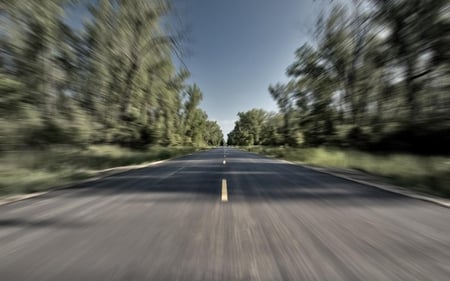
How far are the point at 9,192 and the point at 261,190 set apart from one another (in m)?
6.19

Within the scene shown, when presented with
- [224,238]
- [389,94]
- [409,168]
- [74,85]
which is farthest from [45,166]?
[389,94]

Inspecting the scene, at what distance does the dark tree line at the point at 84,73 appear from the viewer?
6852 millimetres

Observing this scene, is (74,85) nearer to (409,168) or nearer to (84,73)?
(84,73)

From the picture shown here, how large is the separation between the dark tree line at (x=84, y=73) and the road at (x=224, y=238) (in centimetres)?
460

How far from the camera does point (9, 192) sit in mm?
4914

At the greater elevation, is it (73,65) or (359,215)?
(73,65)

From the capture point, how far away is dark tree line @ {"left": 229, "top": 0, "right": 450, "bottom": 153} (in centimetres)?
766

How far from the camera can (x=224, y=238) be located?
262 cm

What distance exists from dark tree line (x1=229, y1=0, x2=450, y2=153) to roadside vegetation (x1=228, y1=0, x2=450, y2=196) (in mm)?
36

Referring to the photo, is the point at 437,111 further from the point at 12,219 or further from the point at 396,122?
the point at 12,219

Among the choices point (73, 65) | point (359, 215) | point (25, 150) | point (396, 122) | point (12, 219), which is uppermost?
point (73, 65)

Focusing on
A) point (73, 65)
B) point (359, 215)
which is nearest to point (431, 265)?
point (359, 215)

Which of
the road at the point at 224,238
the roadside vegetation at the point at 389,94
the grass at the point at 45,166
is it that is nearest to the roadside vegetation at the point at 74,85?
the grass at the point at 45,166

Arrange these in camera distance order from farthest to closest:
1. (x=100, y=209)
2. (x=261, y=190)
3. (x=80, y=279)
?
(x=261, y=190) → (x=100, y=209) → (x=80, y=279)
